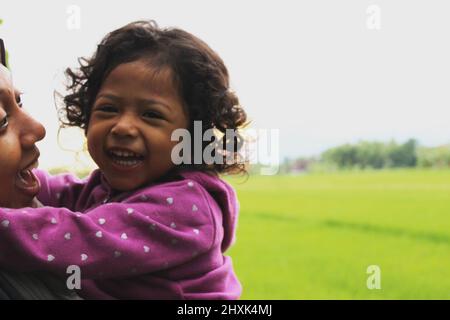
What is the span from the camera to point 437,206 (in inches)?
409

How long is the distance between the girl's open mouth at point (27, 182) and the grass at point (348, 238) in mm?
604

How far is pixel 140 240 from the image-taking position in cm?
115

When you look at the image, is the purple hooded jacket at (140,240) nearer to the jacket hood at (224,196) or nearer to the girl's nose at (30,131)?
the jacket hood at (224,196)

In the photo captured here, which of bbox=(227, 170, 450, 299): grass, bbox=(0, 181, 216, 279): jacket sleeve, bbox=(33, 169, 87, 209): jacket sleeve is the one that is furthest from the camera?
bbox=(227, 170, 450, 299): grass

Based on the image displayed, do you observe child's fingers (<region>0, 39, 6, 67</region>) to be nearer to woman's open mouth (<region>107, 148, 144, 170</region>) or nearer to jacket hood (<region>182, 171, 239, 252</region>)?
woman's open mouth (<region>107, 148, 144, 170</region>)

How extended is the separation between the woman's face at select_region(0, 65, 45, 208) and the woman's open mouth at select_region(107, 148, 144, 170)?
155mm

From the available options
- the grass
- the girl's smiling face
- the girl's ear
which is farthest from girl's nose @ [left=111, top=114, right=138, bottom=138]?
the grass

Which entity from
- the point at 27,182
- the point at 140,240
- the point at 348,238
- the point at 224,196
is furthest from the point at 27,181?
the point at 348,238

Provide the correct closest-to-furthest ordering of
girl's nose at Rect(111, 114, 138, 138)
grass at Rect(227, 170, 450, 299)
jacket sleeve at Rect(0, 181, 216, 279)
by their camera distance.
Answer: jacket sleeve at Rect(0, 181, 216, 279) → girl's nose at Rect(111, 114, 138, 138) → grass at Rect(227, 170, 450, 299)

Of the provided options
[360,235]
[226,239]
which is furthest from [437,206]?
[226,239]

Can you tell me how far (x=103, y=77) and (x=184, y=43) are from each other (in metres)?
0.18

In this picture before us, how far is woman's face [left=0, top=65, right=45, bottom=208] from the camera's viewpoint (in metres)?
1.09
